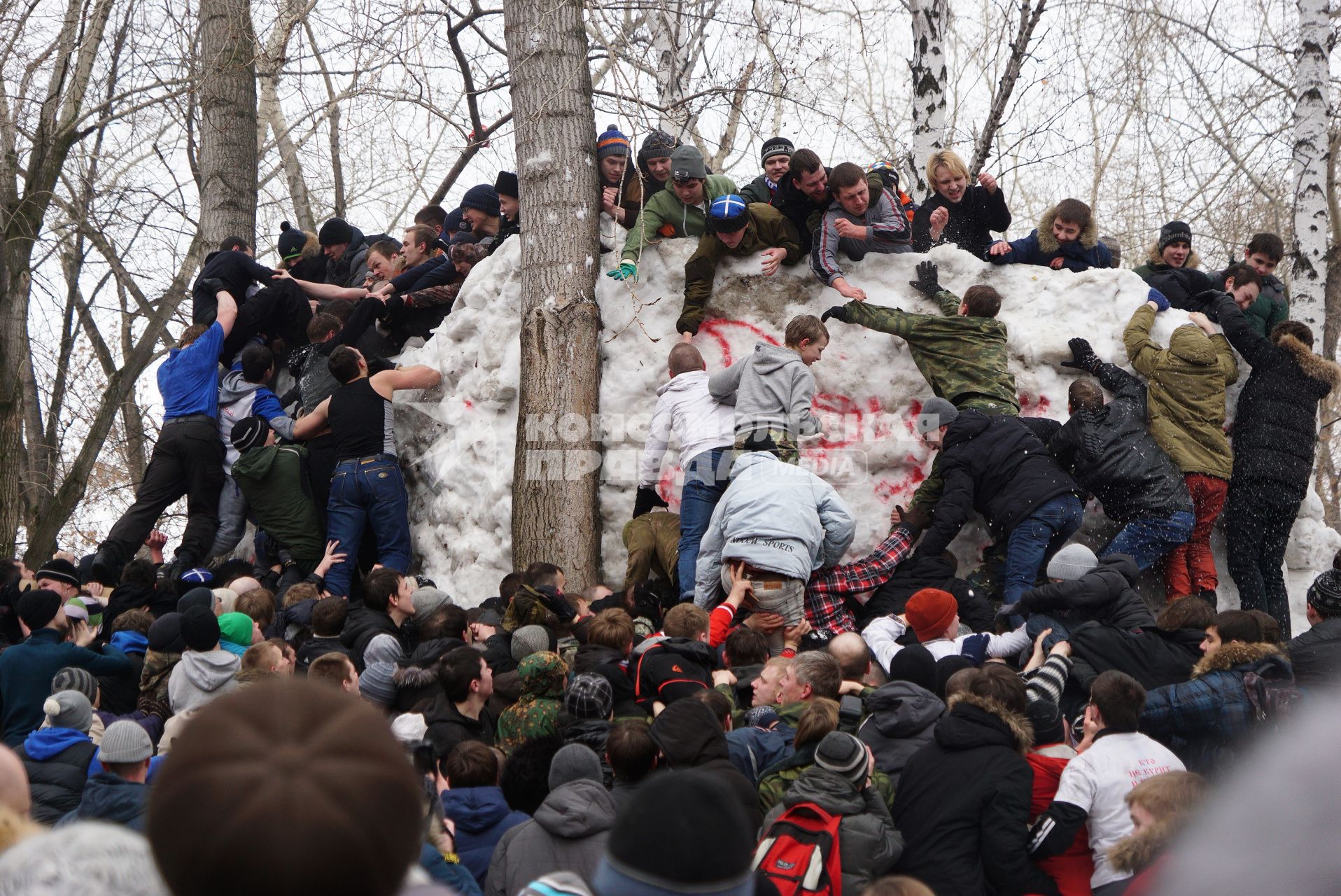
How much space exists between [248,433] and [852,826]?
615 centimetres

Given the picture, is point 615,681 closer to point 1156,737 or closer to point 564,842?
point 564,842

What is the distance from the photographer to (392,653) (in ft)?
19.4

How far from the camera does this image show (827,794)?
3898 millimetres

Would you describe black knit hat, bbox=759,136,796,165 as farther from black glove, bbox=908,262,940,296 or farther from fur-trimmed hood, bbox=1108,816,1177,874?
fur-trimmed hood, bbox=1108,816,1177,874

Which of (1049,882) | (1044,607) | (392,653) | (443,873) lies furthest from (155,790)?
(1044,607)

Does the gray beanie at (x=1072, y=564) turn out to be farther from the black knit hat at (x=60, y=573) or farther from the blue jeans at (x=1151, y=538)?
the black knit hat at (x=60, y=573)

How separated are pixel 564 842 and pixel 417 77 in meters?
6.57

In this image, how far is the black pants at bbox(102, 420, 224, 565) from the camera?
862 cm

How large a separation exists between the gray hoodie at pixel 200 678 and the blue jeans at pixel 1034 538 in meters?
4.20

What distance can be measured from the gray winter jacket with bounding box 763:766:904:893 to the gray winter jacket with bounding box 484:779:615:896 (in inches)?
22.3

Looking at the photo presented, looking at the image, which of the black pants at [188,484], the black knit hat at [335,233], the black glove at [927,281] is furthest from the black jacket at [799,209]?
the black pants at [188,484]

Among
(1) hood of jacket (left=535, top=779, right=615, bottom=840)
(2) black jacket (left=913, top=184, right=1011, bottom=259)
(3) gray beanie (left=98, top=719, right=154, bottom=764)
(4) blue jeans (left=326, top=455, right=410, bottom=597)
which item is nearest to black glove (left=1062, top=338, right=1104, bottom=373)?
(2) black jacket (left=913, top=184, right=1011, bottom=259)

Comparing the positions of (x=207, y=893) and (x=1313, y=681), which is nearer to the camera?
(x=207, y=893)

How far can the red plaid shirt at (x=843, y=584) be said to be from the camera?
22.4 ft
